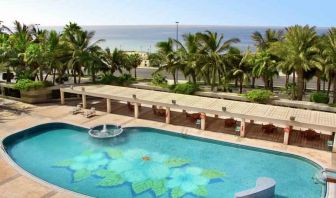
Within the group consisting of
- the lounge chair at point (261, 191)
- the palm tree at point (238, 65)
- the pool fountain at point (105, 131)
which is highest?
the palm tree at point (238, 65)

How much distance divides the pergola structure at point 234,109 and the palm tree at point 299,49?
5.41m

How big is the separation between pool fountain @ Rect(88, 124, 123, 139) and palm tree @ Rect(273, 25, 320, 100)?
16367 millimetres

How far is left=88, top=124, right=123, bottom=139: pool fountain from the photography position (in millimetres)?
25886

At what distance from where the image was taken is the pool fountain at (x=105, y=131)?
84.9 ft

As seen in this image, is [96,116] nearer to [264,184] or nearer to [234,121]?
[234,121]

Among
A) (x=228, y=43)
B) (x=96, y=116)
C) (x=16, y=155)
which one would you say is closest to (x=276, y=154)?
(x=228, y=43)

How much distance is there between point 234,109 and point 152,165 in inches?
330

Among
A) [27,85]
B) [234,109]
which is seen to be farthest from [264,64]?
[27,85]

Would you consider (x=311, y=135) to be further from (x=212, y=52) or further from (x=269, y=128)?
(x=212, y=52)

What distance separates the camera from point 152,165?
21.4 m

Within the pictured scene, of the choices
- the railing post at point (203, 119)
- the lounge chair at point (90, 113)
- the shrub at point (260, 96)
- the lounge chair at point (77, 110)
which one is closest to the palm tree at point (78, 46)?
the lounge chair at point (77, 110)

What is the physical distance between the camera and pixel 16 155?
22516 millimetres

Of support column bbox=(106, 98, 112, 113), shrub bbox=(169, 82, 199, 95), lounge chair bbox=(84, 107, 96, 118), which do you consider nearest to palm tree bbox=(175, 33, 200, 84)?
shrub bbox=(169, 82, 199, 95)

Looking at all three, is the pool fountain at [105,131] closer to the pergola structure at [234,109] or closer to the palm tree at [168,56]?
the pergola structure at [234,109]
